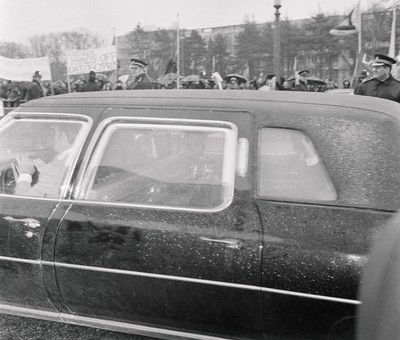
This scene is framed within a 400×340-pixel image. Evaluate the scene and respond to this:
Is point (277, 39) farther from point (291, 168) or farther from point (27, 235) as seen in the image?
point (27, 235)

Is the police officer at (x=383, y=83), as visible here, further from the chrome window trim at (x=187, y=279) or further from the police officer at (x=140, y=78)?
the chrome window trim at (x=187, y=279)

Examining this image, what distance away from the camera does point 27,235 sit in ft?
7.72

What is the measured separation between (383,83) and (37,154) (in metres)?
4.68

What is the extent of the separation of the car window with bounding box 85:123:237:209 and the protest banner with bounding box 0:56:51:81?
12083 millimetres

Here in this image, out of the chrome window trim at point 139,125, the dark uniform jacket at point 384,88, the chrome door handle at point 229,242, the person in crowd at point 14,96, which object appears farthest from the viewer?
the person in crowd at point 14,96

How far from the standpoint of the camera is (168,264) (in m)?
2.10

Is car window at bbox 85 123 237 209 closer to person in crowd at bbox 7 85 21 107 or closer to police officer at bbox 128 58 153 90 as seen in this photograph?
police officer at bbox 128 58 153 90

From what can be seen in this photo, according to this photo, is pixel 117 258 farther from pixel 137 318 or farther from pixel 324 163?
pixel 324 163

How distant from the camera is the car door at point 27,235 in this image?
7.66 ft

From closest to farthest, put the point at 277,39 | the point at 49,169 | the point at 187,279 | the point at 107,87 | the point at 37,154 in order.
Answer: the point at 187,279 < the point at 49,169 < the point at 37,154 < the point at 277,39 < the point at 107,87

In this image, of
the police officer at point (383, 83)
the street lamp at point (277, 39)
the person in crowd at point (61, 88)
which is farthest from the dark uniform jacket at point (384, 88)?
the person in crowd at point (61, 88)

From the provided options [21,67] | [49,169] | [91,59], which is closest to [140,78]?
[49,169]

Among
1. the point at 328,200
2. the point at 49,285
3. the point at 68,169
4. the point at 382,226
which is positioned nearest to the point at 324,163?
the point at 328,200

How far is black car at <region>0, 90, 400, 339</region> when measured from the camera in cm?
192
